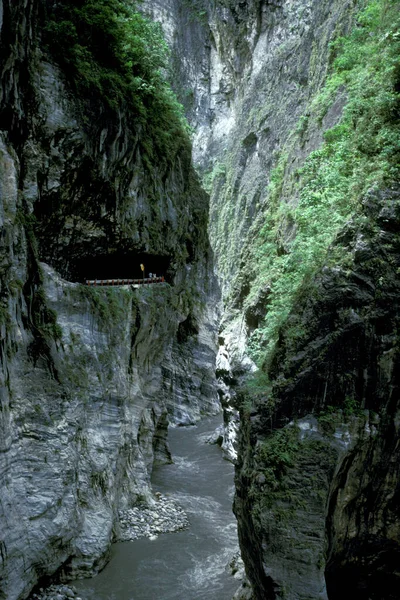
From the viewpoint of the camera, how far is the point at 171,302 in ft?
82.0

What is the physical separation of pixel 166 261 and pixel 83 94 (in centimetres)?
1062

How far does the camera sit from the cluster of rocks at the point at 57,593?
1352 centimetres

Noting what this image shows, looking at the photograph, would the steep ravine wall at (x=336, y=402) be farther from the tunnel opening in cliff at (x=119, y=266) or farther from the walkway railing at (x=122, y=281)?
the tunnel opening in cliff at (x=119, y=266)

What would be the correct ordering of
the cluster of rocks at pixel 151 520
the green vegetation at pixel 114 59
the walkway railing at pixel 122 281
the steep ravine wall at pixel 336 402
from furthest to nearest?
1. the walkway railing at pixel 122 281
2. the cluster of rocks at pixel 151 520
3. the green vegetation at pixel 114 59
4. the steep ravine wall at pixel 336 402

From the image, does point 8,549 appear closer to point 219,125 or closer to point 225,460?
point 225,460

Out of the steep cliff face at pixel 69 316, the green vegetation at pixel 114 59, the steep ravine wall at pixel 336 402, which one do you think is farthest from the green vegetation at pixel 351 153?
the green vegetation at pixel 114 59

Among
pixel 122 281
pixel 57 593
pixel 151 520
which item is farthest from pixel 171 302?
pixel 57 593

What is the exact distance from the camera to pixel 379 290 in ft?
35.3

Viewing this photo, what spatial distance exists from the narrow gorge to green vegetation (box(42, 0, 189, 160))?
86 mm

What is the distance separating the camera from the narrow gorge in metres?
10.7

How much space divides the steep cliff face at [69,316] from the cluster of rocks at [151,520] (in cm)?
51

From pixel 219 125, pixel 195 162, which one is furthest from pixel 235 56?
pixel 195 162

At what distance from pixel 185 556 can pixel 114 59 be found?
795 inches

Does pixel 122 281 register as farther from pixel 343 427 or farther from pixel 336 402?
pixel 343 427
